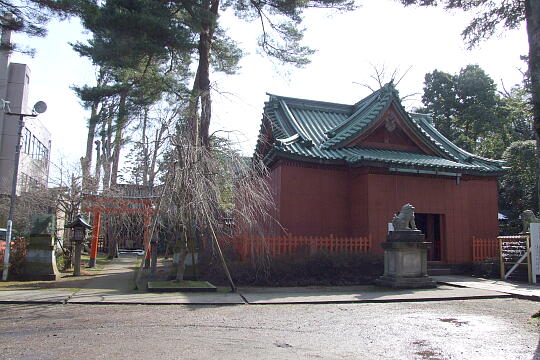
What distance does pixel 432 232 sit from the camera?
19.5m

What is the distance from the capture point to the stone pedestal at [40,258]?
49.4ft

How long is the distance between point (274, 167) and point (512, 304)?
33.0 ft

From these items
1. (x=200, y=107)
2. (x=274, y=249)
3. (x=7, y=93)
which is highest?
(x=7, y=93)

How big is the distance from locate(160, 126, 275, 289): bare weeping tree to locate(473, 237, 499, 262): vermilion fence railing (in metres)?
9.58

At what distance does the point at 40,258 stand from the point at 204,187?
24.3 feet

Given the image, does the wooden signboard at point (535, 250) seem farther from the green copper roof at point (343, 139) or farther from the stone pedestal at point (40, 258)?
the stone pedestal at point (40, 258)

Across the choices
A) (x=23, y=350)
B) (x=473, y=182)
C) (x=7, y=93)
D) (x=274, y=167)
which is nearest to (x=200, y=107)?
(x=274, y=167)

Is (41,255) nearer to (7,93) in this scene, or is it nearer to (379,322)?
(379,322)

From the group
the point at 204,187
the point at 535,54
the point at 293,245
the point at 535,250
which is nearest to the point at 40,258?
the point at 204,187

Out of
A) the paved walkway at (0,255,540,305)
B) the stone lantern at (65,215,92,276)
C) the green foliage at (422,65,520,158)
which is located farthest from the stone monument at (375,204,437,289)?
the green foliage at (422,65,520,158)

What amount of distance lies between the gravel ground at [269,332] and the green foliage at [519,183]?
2102 cm

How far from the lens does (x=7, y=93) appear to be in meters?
33.7

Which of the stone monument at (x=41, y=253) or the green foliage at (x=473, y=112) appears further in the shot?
the green foliage at (x=473, y=112)

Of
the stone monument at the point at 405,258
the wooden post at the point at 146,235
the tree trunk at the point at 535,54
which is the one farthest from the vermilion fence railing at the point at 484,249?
the wooden post at the point at 146,235
